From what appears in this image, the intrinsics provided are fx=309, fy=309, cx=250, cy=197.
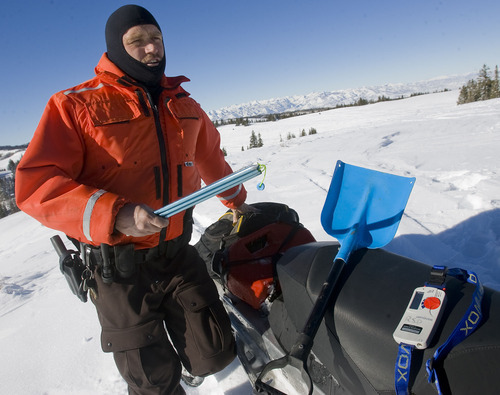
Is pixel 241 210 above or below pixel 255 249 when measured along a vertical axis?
above

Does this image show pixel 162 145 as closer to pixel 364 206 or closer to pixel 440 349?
pixel 364 206

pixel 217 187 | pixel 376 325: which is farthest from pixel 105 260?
pixel 376 325

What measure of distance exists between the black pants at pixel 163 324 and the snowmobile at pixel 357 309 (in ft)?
0.49

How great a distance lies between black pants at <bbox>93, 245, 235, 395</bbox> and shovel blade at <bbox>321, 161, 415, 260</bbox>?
2.81 feet

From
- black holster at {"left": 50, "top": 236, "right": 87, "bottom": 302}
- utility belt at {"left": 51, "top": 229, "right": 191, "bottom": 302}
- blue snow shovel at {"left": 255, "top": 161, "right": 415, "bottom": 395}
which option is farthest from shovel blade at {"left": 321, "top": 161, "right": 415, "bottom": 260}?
black holster at {"left": 50, "top": 236, "right": 87, "bottom": 302}

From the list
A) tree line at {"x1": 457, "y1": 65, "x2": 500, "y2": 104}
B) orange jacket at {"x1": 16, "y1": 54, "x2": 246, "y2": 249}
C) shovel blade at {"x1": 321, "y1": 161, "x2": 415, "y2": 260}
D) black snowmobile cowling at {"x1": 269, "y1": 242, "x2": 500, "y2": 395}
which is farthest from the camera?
tree line at {"x1": 457, "y1": 65, "x2": 500, "y2": 104}

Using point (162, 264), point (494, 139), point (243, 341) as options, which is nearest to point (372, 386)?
point (243, 341)

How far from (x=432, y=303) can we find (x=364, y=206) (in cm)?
70

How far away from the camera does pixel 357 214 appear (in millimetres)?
1596

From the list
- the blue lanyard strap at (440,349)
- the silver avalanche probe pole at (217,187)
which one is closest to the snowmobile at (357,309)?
the blue lanyard strap at (440,349)

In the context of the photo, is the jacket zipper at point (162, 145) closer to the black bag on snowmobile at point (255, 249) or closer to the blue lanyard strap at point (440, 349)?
the black bag on snowmobile at point (255, 249)

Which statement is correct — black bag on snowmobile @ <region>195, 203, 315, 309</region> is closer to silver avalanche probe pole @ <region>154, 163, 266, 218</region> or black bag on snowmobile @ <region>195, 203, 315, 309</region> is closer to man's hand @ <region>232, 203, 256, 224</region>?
man's hand @ <region>232, 203, 256, 224</region>

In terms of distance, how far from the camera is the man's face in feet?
5.30

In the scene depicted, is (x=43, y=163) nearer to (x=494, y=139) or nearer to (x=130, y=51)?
(x=130, y=51)
